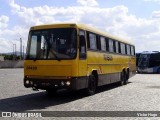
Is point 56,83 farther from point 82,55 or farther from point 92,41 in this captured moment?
point 92,41

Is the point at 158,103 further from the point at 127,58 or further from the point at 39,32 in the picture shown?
the point at 127,58

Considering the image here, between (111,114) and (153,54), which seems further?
(153,54)

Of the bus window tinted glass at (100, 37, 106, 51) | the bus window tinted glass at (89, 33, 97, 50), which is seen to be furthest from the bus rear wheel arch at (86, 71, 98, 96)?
the bus window tinted glass at (100, 37, 106, 51)

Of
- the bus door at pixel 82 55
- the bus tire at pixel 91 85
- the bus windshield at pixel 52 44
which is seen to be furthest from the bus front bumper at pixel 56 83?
the bus tire at pixel 91 85

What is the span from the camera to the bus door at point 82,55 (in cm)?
1530

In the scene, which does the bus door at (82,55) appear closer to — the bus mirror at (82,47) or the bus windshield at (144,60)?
the bus mirror at (82,47)

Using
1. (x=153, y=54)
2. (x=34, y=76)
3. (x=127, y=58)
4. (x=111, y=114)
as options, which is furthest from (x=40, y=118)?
(x=153, y=54)

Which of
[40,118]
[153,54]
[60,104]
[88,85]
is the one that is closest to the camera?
[40,118]

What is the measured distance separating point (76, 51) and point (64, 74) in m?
1.03

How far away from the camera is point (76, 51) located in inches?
585

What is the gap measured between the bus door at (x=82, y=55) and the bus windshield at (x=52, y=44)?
48 cm

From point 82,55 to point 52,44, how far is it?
53.7 inches

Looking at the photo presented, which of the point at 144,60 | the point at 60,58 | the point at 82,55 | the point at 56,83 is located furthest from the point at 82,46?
the point at 144,60

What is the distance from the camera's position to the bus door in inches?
602
